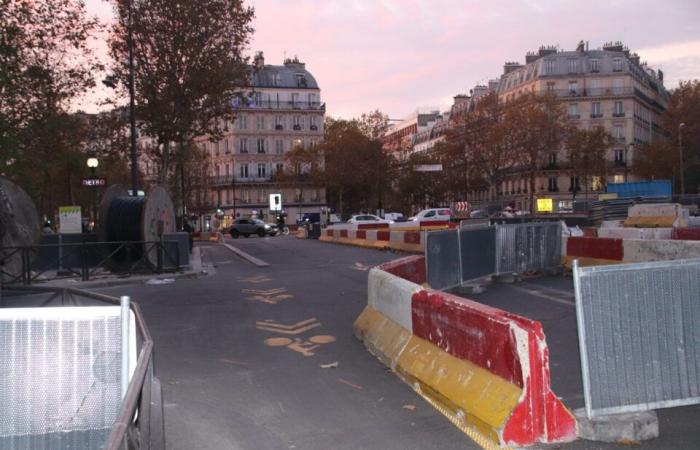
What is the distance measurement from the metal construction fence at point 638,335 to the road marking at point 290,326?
5536 millimetres

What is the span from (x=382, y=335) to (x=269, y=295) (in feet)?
21.9

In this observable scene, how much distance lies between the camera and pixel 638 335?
518 cm

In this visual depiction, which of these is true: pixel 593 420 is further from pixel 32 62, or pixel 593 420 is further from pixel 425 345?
pixel 32 62

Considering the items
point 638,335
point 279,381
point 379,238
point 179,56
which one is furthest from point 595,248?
point 179,56

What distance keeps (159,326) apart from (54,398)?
685cm

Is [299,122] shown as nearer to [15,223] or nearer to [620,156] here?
[620,156]

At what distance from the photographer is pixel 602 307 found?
510cm

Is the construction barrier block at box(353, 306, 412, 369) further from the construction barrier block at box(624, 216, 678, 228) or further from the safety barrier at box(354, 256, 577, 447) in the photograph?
the construction barrier block at box(624, 216, 678, 228)

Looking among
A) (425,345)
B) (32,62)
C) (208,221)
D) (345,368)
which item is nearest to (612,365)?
(425,345)

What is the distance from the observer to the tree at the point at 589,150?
2995 inches

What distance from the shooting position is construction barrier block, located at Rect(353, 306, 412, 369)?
742 centimetres

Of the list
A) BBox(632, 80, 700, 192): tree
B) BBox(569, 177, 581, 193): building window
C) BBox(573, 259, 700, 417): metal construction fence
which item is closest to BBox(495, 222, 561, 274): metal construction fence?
BBox(573, 259, 700, 417): metal construction fence

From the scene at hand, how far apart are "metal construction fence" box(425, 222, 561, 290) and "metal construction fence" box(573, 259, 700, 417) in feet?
23.5

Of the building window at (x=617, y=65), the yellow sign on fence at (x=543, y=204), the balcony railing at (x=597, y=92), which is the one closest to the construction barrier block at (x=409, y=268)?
the yellow sign on fence at (x=543, y=204)
